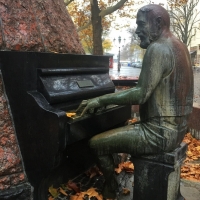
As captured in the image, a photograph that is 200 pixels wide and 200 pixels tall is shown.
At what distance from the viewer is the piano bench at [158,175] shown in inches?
97.6

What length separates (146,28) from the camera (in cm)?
251

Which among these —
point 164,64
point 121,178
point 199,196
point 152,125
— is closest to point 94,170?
point 121,178

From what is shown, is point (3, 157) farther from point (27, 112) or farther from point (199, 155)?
point (199, 155)

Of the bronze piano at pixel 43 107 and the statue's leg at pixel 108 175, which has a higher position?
the bronze piano at pixel 43 107

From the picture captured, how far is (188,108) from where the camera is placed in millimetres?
2547

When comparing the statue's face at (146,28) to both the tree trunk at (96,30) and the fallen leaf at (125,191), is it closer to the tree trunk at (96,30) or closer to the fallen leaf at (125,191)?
the fallen leaf at (125,191)

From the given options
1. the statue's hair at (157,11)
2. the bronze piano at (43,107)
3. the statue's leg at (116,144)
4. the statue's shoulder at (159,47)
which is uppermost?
the statue's hair at (157,11)

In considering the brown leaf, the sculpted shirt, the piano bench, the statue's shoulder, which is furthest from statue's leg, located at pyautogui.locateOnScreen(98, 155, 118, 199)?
the statue's shoulder

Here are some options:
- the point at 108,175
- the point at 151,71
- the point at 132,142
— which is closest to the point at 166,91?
the point at 151,71

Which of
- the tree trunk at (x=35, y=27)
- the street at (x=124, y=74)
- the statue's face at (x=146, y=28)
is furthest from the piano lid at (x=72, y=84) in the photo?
the street at (x=124, y=74)

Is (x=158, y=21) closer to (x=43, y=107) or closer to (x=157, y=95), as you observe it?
(x=157, y=95)

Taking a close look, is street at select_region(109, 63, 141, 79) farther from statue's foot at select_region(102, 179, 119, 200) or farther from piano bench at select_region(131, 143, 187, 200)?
piano bench at select_region(131, 143, 187, 200)

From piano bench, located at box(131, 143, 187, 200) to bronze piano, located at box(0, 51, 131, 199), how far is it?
0.64 metres

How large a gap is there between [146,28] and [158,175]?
1387 millimetres
